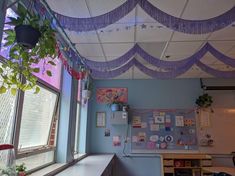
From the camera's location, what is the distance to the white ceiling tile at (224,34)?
117 inches

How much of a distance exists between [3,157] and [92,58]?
273 cm

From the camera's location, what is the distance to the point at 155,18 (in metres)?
2.24

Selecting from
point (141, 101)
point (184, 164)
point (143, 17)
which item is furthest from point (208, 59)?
point (184, 164)

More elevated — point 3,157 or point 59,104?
point 59,104

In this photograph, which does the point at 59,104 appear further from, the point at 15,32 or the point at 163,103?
the point at 163,103

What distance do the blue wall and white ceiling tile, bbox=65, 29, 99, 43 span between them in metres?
2.34

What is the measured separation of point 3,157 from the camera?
1.87 meters

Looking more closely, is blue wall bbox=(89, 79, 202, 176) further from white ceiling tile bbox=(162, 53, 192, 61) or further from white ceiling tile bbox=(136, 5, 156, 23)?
white ceiling tile bbox=(136, 5, 156, 23)

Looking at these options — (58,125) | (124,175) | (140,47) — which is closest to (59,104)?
(58,125)

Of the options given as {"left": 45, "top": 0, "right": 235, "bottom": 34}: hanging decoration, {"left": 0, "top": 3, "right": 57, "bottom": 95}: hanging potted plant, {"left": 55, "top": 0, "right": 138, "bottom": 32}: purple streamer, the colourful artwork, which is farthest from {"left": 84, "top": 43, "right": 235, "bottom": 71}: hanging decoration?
{"left": 0, "top": 3, "right": 57, "bottom": 95}: hanging potted plant

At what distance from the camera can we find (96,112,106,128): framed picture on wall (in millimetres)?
5457

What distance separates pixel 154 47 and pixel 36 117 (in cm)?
225

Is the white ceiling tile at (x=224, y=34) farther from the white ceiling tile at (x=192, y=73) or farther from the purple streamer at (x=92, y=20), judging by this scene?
the purple streamer at (x=92, y=20)

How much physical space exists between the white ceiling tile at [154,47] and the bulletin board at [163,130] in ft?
6.54
